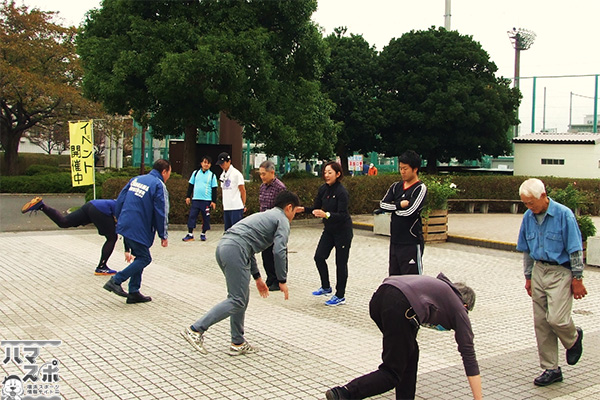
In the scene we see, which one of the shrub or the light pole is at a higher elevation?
the light pole

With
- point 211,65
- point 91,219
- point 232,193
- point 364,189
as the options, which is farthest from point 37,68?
point 91,219

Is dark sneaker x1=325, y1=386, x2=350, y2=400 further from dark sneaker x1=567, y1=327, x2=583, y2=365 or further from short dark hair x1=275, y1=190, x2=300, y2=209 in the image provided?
dark sneaker x1=567, y1=327, x2=583, y2=365

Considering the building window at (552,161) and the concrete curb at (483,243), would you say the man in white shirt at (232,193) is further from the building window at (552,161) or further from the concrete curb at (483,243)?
the building window at (552,161)

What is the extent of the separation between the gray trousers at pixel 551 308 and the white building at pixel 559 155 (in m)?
20.8

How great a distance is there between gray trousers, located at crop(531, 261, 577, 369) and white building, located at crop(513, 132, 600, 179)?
20.8m

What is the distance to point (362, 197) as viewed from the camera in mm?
19188

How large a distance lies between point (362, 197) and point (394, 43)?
412 inches

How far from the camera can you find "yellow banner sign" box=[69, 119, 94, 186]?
1568 cm

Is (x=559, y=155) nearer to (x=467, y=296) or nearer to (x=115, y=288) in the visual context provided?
(x=115, y=288)

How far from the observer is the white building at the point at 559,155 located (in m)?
24.1

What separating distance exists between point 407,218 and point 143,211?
312cm

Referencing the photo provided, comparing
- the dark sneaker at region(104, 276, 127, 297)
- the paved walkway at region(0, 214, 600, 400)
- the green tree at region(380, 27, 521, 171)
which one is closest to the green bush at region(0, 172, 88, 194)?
the green tree at region(380, 27, 521, 171)

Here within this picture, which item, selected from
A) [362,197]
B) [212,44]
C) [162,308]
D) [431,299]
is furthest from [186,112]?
[431,299]

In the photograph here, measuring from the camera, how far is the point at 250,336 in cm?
646
